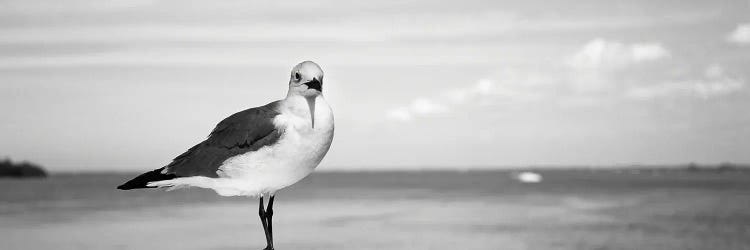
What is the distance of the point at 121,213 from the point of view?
96.8 ft

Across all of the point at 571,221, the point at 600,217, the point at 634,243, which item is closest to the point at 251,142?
the point at 634,243

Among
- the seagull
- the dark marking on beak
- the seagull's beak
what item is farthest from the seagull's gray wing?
the seagull's beak

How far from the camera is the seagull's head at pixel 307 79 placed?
4.59m

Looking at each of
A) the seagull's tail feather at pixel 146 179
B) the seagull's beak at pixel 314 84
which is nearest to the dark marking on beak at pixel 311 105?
the seagull's beak at pixel 314 84

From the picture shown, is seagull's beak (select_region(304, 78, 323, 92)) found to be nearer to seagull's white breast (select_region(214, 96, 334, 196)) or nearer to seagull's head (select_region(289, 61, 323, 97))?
seagull's head (select_region(289, 61, 323, 97))

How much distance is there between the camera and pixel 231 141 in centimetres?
514

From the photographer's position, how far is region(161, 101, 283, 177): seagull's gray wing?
500cm

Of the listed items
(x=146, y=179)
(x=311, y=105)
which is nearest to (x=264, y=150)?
(x=311, y=105)

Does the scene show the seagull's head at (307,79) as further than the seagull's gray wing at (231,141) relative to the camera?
No

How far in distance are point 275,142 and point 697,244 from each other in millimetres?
16292

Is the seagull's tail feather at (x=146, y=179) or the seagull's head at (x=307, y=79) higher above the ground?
the seagull's head at (x=307, y=79)

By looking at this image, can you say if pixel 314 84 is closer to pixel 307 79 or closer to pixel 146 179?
pixel 307 79

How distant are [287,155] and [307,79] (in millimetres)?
540

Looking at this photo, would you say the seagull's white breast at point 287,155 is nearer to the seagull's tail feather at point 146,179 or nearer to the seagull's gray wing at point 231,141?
the seagull's gray wing at point 231,141
